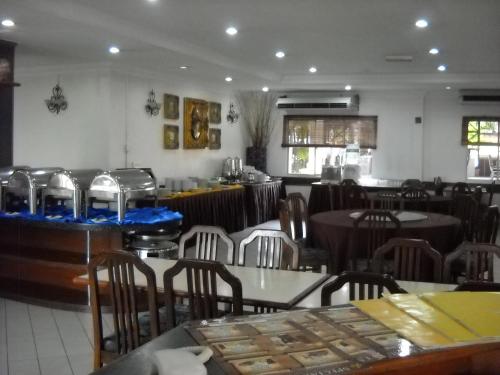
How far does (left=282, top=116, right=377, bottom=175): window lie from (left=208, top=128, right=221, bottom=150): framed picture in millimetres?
1828

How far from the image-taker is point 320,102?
11.0 m

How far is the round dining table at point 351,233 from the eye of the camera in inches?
198

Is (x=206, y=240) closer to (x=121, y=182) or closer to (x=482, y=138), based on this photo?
→ (x=121, y=182)

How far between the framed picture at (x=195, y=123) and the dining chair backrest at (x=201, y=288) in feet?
22.3

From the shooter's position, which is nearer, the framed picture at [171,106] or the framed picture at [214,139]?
the framed picture at [171,106]

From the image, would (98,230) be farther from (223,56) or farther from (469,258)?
(223,56)

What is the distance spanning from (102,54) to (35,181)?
7.27 feet

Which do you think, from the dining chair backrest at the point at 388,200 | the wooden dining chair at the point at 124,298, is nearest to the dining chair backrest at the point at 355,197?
the dining chair backrest at the point at 388,200

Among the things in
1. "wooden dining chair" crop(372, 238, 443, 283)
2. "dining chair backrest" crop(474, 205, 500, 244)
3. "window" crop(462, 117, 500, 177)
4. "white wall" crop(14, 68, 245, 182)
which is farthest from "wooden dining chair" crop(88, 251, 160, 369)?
"window" crop(462, 117, 500, 177)

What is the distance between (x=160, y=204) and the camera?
7.37m

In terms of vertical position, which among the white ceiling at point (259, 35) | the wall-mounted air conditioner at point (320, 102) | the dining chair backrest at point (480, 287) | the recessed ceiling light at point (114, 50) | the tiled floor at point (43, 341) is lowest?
the tiled floor at point (43, 341)

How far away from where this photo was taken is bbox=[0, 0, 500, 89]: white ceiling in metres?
5.17

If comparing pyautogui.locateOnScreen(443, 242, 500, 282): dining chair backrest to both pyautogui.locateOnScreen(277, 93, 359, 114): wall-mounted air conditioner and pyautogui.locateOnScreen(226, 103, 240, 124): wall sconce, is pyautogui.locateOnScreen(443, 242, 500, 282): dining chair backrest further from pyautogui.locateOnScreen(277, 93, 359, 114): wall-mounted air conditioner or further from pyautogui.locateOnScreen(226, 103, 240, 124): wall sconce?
pyautogui.locateOnScreen(226, 103, 240, 124): wall sconce

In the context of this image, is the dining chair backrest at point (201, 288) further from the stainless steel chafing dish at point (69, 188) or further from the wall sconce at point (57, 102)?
the wall sconce at point (57, 102)
